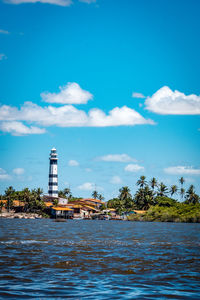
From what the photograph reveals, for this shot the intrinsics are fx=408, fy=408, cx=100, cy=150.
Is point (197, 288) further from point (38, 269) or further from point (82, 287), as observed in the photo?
point (38, 269)

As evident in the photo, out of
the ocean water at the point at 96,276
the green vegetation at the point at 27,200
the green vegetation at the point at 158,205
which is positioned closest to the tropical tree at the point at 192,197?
the green vegetation at the point at 158,205

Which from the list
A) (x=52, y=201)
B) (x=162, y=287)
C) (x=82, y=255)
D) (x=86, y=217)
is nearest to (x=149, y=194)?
(x=86, y=217)

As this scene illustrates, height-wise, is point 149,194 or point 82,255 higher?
point 149,194

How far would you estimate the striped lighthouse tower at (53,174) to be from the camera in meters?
164

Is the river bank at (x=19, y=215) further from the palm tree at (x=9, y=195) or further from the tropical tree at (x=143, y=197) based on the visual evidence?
the tropical tree at (x=143, y=197)

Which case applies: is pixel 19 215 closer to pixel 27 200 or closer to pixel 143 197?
pixel 27 200

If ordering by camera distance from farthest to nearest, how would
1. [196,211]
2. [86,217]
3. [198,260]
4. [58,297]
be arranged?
[86,217] → [196,211] → [198,260] → [58,297]

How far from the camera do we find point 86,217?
6442 inches

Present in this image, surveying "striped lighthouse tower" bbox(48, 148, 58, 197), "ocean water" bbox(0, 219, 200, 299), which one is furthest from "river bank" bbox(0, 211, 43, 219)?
"ocean water" bbox(0, 219, 200, 299)

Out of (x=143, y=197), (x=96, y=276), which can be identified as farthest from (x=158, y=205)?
(x=96, y=276)

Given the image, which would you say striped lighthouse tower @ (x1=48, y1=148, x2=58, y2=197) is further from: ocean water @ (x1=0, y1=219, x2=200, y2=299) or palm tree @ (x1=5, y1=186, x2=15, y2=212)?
ocean water @ (x1=0, y1=219, x2=200, y2=299)

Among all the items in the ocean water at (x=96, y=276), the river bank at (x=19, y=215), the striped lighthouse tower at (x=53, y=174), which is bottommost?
the ocean water at (x=96, y=276)

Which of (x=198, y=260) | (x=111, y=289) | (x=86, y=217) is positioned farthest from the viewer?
(x=86, y=217)

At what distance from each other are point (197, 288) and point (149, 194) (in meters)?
154
